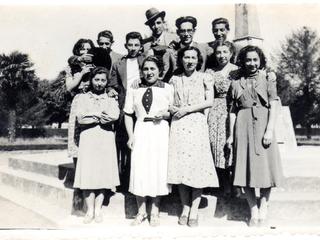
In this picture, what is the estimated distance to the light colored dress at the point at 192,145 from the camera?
3949 millimetres

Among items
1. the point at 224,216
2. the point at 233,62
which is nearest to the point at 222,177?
the point at 224,216

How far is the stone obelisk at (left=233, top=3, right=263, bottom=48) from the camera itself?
7.95 meters

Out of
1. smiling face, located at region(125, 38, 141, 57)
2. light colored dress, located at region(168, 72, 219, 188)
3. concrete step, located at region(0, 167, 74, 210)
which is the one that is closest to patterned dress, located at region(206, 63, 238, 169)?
light colored dress, located at region(168, 72, 219, 188)

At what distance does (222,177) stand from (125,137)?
1.34 metres

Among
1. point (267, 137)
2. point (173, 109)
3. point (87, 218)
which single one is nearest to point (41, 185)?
point (87, 218)

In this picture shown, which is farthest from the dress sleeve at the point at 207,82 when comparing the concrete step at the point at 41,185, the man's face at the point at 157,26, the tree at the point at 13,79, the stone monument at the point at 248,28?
the tree at the point at 13,79

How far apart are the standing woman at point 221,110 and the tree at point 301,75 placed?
14823 mm

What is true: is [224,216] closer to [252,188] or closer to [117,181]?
[252,188]

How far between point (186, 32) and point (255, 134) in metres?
1.49

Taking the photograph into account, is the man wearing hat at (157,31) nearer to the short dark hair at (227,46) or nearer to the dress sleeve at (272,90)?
the short dark hair at (227,46)

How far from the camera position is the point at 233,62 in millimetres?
4836

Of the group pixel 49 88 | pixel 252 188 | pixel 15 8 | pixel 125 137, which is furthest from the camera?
pixel 49 88

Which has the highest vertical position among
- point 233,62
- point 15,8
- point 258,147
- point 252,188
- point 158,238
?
point 15,8

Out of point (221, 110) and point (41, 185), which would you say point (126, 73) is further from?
point (41, 185)
